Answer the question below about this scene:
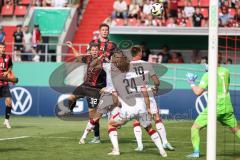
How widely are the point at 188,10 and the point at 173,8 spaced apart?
2.33ft

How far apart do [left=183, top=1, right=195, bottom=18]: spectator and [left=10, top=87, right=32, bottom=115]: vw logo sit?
774cm

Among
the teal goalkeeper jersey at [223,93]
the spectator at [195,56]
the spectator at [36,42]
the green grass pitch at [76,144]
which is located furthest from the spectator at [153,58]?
the teal goalkeeper jersey at [223,93]

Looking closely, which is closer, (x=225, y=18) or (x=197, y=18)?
(x=225, y=18)

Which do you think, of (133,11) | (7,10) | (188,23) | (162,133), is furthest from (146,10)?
(162,133)

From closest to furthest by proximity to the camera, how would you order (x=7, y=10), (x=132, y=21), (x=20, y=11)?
(x=132, y=21)
(x=20, y=11)
(x=7, y=10)

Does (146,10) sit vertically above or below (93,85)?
above

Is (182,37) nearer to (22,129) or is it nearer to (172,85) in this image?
(172,85)

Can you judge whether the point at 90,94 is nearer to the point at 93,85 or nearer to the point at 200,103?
the point at 93,85

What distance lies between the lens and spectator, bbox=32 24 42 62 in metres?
32.3

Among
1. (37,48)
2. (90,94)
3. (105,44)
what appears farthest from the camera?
(37,48)

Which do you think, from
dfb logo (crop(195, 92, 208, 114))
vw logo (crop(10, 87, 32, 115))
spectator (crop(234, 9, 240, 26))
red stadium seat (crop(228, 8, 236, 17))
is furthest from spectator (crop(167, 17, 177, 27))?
vw logo (crop(10, 87, 32, 115))

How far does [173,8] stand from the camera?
111 feet

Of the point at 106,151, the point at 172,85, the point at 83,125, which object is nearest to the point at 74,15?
the point at 172,85

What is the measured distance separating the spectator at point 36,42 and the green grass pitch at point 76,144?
8038 millimetres
